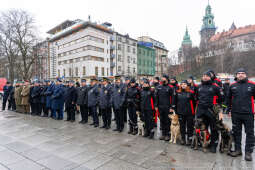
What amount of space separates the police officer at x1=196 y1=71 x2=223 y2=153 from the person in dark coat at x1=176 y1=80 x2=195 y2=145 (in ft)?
1.05

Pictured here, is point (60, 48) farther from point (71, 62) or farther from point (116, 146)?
Result: point (116, 146)

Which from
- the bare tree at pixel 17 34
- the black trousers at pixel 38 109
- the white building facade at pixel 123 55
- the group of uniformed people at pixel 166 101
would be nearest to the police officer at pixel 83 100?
the group of uniformed people at pixel 166 101

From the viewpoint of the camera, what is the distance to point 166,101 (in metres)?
4.95

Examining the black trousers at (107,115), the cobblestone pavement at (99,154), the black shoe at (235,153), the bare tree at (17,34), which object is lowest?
the cobblestone pavement at (99,154)

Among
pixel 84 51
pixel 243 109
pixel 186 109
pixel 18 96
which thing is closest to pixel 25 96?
pixel 18 96

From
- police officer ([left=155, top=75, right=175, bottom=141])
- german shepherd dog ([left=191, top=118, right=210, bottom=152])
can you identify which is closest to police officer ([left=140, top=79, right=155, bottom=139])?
police officer ([left=155, top=75, right=175, bottom=141])

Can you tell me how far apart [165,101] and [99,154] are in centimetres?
266

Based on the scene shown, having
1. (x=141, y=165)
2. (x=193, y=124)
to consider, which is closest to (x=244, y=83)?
(x=193, y=124)

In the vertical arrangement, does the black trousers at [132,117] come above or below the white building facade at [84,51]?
below

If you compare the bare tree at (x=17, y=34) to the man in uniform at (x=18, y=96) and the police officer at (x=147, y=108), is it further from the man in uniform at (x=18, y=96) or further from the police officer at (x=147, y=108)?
the police officer at (x=147, y=108)

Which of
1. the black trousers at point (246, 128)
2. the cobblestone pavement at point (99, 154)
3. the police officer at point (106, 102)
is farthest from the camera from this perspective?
the police officer at point (106, 102)

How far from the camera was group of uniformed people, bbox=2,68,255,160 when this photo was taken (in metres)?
3.70

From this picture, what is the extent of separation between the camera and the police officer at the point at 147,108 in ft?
17.0

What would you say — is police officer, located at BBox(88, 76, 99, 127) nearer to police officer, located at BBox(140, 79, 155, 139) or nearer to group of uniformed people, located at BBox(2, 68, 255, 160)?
group of uniformed people, located at BBox(2, 68, 255, 160)
